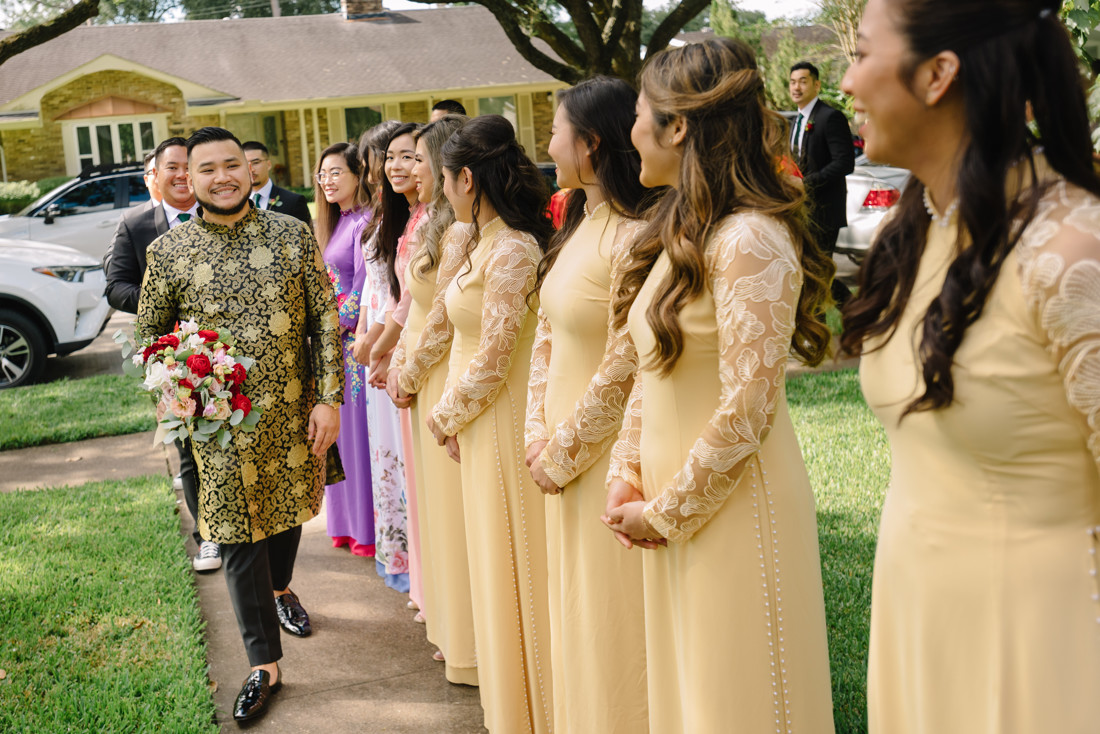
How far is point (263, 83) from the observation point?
3612 cm

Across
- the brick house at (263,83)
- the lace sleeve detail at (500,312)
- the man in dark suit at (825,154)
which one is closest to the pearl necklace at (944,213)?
the lace sleeve detail at (500,312)

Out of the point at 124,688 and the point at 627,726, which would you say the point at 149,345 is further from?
the point at 627,726

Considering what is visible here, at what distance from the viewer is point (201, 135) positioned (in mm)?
4383

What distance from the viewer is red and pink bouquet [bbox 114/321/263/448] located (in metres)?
4.09

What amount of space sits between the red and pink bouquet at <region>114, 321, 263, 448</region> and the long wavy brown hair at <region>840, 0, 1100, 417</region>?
3.05 metres

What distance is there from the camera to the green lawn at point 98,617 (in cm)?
441

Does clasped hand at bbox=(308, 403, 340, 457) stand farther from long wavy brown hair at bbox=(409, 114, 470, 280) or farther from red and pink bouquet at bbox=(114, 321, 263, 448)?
long wavy brown hair at bbox=(409, 114, 470, 280)

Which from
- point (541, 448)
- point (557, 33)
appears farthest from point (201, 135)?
point (557, 33)

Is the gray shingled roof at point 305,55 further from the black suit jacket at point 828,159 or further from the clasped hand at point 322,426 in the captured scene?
the clasped hand at point 322,426

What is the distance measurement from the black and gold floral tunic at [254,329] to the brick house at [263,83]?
101ft

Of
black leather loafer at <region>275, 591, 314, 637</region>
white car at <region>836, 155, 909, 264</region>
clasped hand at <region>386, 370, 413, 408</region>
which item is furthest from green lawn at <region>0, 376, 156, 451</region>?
white car at <region>836, 155, 909, 264</region>

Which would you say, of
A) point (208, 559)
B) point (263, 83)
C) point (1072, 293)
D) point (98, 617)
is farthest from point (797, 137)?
point (263, 83)

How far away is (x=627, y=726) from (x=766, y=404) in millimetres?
1252

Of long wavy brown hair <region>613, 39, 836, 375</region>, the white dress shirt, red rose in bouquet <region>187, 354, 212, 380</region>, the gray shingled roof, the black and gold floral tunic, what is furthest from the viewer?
the gray shingled roof
